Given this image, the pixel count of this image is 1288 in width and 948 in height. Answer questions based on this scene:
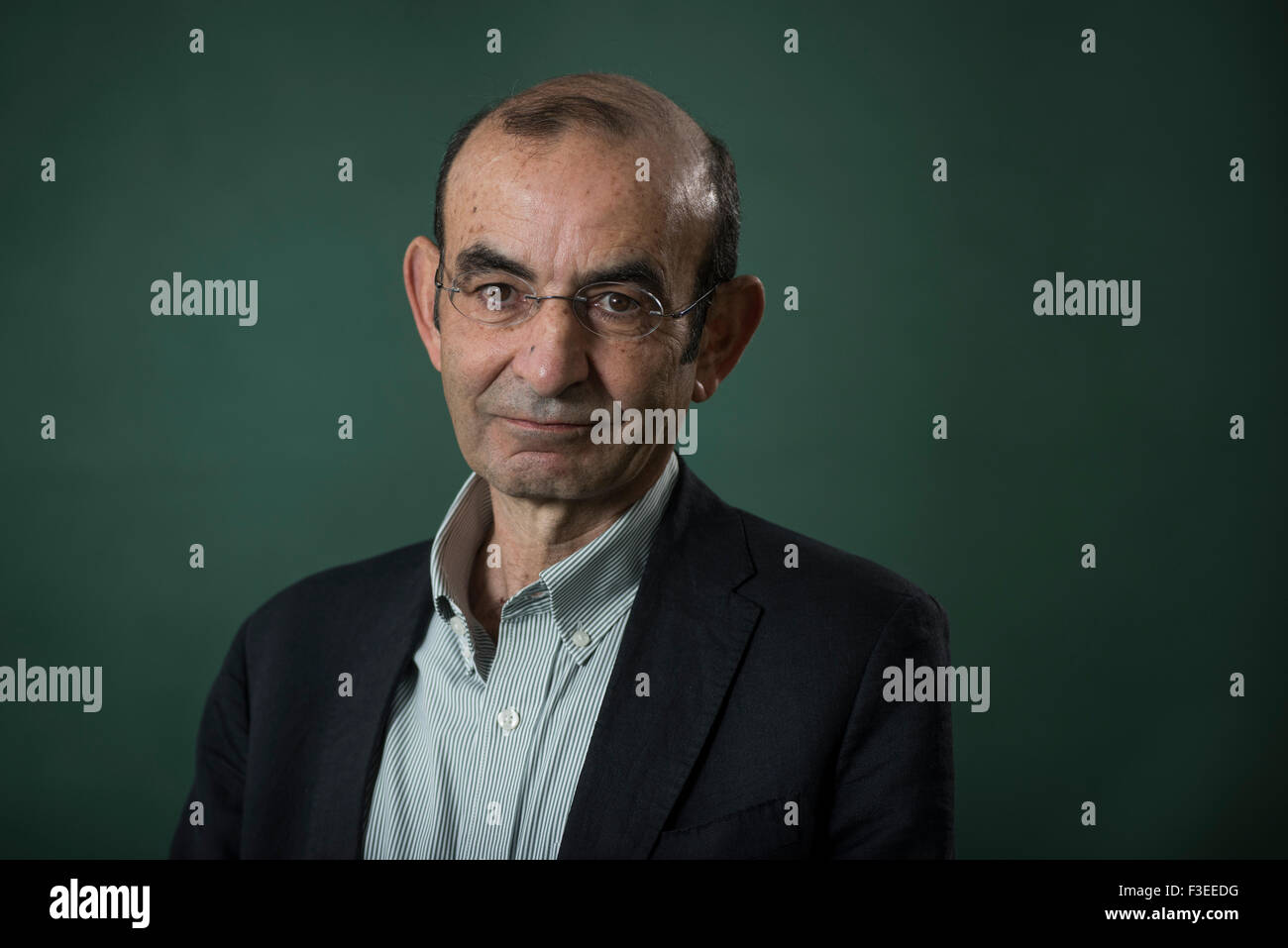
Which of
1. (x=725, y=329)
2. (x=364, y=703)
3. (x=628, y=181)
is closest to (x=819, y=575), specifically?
(x=725, y=329)

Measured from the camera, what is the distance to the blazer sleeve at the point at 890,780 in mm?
1871

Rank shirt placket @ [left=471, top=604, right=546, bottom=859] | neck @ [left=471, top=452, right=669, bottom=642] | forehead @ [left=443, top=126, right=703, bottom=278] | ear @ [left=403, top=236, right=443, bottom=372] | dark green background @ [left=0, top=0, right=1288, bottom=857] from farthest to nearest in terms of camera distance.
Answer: dark green background @ [left=0, top=0, right=1288, bottom=857], ear @ [left=403, top=236, right=443, bottom=372], neck @ [left=471, top=452, right=669, bottom=642], shirt placket @ [left=471, top=604, right=546, bottom=859], forehead @ [left=443, top=126, right=703, bottom=278]

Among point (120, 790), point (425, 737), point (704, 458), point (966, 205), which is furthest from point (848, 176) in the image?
point (120, 790)

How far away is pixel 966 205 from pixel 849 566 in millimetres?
1789

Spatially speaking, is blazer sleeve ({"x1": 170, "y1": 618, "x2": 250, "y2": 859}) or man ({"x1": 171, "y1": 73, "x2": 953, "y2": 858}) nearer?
man ({"x1": 171, "y1": 73, "x2": 953, "y2": 858})

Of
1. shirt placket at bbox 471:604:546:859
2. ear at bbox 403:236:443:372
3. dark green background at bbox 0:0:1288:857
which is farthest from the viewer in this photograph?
dark green background at bbox 0:0:1288:857

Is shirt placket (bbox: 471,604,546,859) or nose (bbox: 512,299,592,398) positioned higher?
nose (bbox: 512,299,592,398)

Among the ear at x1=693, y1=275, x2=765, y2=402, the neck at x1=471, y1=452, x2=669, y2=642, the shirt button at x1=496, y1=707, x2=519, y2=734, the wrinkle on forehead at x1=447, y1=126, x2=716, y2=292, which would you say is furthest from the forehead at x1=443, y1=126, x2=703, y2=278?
the shirt button at x1=496, y1=707, x2=519, y2=734

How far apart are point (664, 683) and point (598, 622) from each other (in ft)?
0.61

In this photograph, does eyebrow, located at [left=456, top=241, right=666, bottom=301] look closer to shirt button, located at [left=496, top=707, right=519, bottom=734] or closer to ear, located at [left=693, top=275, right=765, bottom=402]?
ear, located at [left=693, top=275, right=765, bottom=402]

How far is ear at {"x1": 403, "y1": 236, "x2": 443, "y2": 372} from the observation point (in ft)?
7.20

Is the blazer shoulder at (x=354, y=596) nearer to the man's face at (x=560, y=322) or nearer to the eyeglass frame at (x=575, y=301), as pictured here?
the man's face at (x=560, y=322)

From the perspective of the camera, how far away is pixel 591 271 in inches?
72.3

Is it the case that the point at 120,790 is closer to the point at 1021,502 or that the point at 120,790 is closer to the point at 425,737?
the point at 425,737
